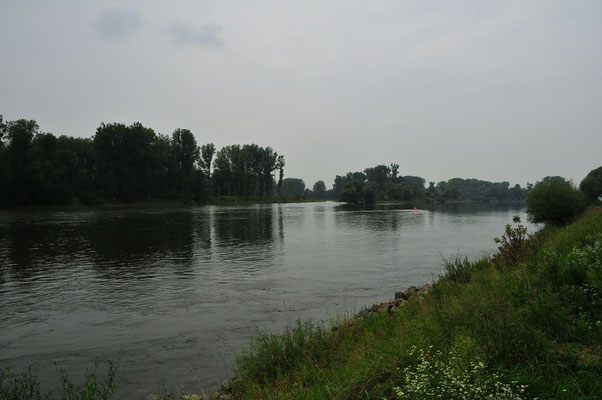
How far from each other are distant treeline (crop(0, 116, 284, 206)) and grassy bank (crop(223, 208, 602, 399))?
370 feet

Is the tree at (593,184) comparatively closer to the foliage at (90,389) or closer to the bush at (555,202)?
the bush at (555,202)

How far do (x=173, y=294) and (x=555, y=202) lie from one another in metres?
36.9

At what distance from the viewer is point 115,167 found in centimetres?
12581

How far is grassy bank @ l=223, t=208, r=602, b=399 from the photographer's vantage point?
4.92 metres

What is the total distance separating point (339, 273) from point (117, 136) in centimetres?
12880

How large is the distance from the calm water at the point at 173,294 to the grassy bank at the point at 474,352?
278cm

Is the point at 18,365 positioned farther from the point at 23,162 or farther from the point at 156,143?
the point at 156,143

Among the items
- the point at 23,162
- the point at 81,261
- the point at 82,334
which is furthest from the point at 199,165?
the point at 82,334

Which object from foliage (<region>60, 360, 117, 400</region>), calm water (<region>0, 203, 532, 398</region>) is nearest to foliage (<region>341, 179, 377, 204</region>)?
calm water (<region>0, 203, 532, 398</region>)

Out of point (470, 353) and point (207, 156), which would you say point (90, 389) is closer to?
point (470, 353)

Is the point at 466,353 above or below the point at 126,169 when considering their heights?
below

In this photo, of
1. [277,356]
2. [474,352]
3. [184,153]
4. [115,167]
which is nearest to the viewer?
[474,352]

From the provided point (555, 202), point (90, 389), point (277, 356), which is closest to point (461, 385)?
point (277, 356)

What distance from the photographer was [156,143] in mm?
147625
